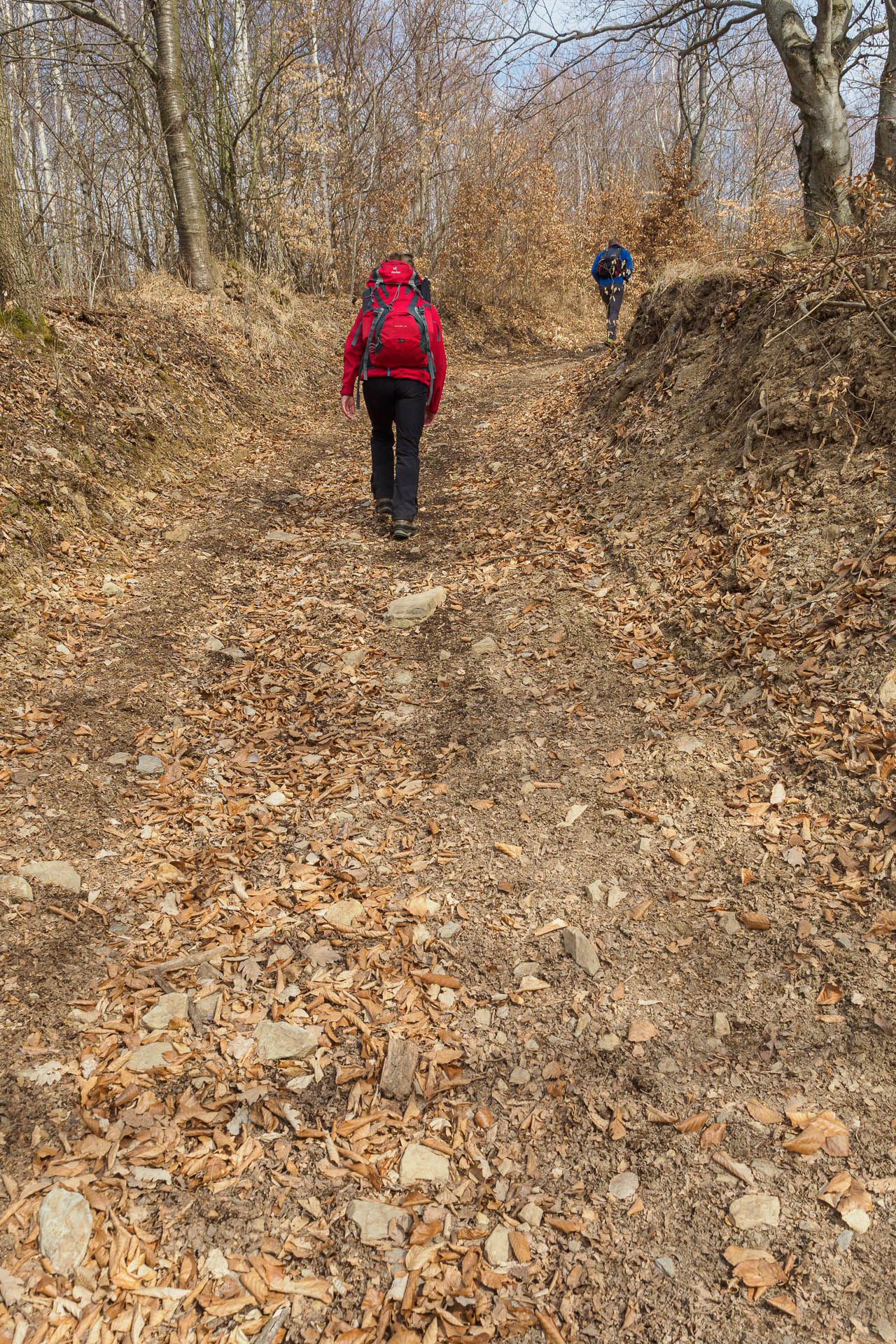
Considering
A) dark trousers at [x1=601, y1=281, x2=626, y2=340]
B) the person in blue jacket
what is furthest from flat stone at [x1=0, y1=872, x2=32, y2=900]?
dark trousers at [x1=601, y1=281, x2=626, y2=340]

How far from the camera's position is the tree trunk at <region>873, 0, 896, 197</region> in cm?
712

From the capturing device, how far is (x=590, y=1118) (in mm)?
2543

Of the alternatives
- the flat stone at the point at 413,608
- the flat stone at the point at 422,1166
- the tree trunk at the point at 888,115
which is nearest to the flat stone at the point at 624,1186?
the flat stone at the point at 422,1166

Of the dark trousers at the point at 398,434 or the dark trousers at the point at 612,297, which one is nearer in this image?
the dark trousers at the point at 398,434

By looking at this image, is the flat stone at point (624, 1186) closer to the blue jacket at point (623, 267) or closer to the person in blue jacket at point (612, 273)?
the person in blue jacket at point (612, 273)

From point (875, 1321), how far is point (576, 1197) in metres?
0.77

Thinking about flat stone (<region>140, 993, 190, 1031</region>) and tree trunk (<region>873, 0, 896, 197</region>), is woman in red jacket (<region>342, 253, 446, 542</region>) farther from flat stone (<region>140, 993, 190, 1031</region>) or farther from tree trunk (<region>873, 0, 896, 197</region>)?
flat stone (<region>140, 993, 190, 1031</region>)

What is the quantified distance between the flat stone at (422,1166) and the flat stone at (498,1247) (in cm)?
20

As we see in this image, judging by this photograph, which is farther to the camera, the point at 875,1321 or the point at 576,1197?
the point at 576,1197

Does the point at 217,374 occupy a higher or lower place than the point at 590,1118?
higher

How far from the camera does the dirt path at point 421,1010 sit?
212 centimetres

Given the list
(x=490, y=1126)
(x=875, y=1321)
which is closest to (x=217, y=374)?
(x=490, y=1126)

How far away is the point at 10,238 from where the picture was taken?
741 centimetres

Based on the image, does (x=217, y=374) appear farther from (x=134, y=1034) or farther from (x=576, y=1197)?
(x=576, y=1197)
